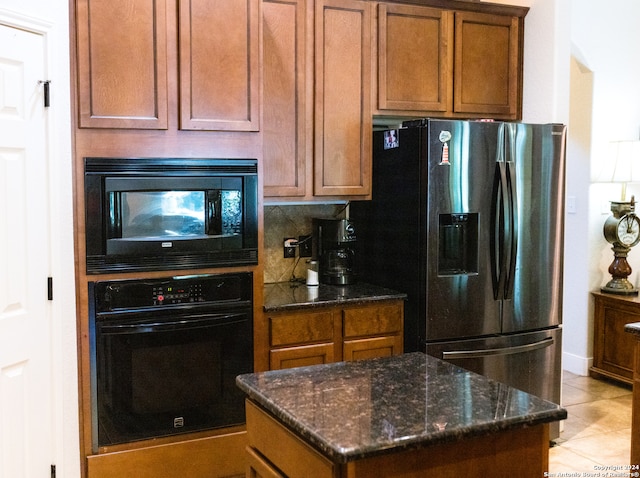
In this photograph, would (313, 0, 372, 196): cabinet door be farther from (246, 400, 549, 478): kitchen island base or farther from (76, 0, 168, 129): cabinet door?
(246, 400, 549, 478): kitchen island base

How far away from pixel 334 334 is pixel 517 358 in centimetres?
106

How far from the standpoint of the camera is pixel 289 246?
155 inches

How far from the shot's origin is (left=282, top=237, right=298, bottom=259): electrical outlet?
12.9ft

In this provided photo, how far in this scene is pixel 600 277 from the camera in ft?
16.9

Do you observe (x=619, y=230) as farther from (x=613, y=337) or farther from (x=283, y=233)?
(x=283, y=233)

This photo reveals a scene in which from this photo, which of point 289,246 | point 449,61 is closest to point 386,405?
point 289,246

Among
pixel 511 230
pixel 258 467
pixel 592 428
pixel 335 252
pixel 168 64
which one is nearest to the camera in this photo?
pixel 258 467

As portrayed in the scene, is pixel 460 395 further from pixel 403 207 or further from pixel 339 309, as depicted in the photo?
pixel 403 207

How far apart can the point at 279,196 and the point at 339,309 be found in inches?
26.4

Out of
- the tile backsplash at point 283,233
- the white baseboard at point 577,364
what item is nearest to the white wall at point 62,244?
the tile backsplash at point 283,233

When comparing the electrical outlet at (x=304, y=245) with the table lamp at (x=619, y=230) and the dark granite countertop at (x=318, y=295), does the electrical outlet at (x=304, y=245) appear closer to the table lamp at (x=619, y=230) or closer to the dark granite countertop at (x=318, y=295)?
the dark granite countertop at (x=318, y=295)

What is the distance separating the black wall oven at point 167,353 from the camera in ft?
9.50

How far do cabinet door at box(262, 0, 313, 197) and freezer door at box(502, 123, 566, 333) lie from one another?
112cm

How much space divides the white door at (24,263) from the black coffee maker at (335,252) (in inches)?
61.5
